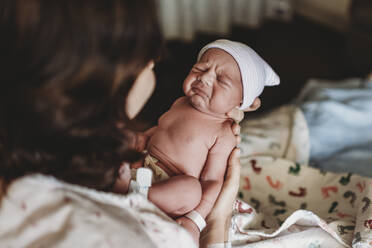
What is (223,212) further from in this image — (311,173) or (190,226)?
(311,173)

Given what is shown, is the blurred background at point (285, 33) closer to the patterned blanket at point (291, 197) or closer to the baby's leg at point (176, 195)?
the patterned blanket at point (291, 197)

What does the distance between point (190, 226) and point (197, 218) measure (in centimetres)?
3

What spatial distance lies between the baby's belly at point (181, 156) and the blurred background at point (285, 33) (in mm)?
1208

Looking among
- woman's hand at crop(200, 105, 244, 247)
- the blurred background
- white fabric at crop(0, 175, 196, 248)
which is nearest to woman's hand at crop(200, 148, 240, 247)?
woman's hand at crop(200, 105, 244, 247)

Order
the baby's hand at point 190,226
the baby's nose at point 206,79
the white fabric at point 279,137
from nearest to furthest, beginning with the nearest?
the baby's hand at point 190,226 < the baby's nose at point 206,79 < the white fabric at point 279,137

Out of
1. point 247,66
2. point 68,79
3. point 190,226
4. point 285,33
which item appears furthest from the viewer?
point 285,33

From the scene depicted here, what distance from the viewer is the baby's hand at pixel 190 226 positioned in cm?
80

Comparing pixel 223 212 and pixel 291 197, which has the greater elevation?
pixel 223 212

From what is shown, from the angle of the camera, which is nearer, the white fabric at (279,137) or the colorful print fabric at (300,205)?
the colorful print fabric at (300,205)

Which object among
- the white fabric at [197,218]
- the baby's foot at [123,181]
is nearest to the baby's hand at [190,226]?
the white fabric at [197,218]

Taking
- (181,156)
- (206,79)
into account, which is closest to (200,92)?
(206,79)

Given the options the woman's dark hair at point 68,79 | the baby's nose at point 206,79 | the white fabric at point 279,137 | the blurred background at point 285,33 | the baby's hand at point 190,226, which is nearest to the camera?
the woman's dark hair at point 68,79

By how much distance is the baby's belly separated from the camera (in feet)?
3.05

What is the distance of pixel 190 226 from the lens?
0.81m
